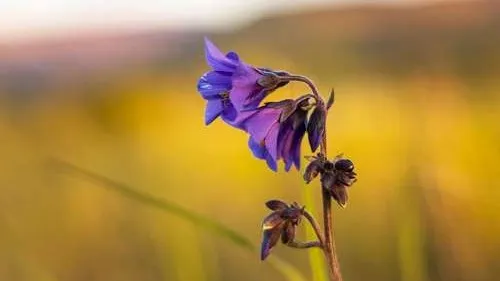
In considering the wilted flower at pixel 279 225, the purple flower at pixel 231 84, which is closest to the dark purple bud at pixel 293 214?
the wilted flower at pixel 279 225

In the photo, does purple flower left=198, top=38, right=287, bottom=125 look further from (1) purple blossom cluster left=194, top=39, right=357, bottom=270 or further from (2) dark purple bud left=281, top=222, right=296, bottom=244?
(2) dark purple bud left=281, top=222, right=296, bottom=244

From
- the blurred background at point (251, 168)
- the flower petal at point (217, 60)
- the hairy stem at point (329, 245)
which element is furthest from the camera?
the blurred background at point (251, 168)

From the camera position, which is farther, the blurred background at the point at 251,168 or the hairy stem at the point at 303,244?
the blurred background at the point at 251,168

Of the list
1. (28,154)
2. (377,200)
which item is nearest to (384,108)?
(377,200)

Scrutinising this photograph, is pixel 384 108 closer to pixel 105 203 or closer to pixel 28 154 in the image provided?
pixel 105 203

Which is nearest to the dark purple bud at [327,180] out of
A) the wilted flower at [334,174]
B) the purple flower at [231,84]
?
the wilted flower at [334,174]

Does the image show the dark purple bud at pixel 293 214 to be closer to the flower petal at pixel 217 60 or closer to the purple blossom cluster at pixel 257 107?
the purple blossom cluster at pixel 257 107

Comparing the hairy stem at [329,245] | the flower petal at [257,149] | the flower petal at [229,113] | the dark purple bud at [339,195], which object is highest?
the flower petal at [229,113]

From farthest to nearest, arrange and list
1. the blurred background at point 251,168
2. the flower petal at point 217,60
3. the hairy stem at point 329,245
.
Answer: the blurred background at point 251,168, the flower petal at point 217,60, the hairy stem at point 329,245

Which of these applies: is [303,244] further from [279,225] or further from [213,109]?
[213,109]

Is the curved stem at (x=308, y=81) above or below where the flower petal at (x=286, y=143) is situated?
above

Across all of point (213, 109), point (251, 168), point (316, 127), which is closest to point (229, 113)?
point (213, 109)
